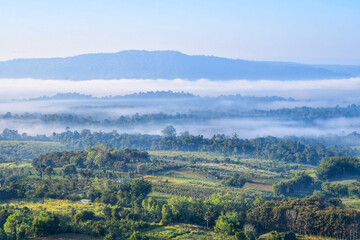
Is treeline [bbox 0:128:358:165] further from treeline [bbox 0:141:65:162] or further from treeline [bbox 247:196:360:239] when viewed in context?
treeline [bbox 247:196:360:239]

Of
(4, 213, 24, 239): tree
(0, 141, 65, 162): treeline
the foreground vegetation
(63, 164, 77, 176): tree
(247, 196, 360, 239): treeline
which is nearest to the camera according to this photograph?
(4, 213, 24, 239): tree

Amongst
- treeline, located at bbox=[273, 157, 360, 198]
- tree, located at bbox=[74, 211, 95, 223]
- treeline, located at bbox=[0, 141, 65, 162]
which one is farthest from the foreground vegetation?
treeline, located at bbox=[0, 141, 65, 162]

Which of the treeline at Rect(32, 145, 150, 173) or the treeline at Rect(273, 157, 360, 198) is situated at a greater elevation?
the treeline at Rect(32, 145, 150, 173)

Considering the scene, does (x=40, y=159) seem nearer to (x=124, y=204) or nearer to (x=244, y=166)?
(x=124, y=204)

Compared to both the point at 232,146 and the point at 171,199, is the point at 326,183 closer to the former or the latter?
the point at 171,199

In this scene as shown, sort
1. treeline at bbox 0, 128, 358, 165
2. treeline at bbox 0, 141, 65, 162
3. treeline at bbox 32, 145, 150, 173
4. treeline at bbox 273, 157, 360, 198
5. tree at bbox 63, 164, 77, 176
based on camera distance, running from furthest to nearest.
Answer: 1. treeline at bbox 0, 128, 358, 165
2. treeline at bbox 0, 141, 65, 162
3. treeline at bbox 32, 145, 150, 173
4. tree at bbox 63, 164, 77, 176
5. treeline at bbox 273, 157, 360, 198

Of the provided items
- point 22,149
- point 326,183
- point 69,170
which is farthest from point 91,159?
point 326,183

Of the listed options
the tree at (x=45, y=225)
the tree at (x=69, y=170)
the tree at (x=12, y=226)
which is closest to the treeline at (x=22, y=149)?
the tree at (x=69, y=170)

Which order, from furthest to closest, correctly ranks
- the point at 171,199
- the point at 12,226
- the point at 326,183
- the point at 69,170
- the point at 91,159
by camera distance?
the point at 91,159 → the point at 326,183 → the point at 69,170 → the point at 171,199 → the point at 12,226

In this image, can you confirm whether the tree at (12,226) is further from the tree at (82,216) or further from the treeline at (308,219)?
the treeline at (308,219)

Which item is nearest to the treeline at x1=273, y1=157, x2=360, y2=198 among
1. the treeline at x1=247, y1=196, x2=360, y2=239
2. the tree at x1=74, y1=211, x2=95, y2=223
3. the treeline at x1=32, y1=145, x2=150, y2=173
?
the treeline at x1=247, y1=196, x2=360, y2=239

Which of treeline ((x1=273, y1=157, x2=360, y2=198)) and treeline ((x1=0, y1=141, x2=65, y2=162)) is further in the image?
treeline ((x1=0, y1=141, x2=65, y2=162))
